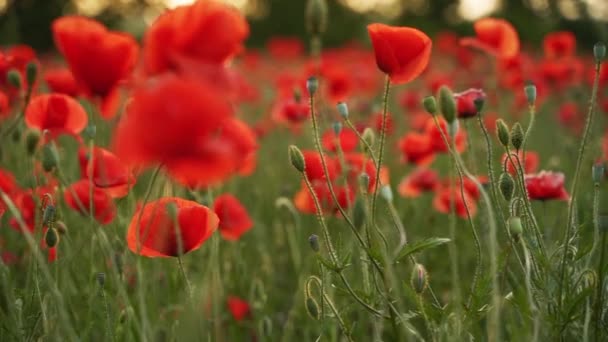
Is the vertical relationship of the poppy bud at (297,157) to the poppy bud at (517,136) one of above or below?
below

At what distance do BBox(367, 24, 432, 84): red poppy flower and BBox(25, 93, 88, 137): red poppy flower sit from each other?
28.6 inches

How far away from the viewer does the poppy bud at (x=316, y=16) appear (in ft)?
5.38

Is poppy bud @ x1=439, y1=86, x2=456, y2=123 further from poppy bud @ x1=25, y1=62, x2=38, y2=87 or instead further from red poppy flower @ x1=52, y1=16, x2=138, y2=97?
poppy bud @ x1=25, y1=62, x2=38, y2=87

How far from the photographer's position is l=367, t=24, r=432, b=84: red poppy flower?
132cm

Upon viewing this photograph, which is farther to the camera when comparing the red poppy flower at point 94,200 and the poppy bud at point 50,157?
the red poppy flower at point 94,200

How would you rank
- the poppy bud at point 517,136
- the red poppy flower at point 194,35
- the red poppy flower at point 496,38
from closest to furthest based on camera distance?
the red poppy flower at point 194,35, the poppy bud at point 517,136, the red poppy flower at point 496,38

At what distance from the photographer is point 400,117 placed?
7168 millimetres

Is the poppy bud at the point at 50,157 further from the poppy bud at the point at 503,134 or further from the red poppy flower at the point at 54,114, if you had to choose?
the poppy bud at the point at 503,134

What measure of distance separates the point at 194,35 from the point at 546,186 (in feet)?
3.60

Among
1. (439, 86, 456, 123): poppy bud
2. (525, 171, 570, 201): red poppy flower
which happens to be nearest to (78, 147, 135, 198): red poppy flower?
(439, 86, 456, 123): poppy bud

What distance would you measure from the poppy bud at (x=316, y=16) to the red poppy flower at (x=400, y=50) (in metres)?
0.32

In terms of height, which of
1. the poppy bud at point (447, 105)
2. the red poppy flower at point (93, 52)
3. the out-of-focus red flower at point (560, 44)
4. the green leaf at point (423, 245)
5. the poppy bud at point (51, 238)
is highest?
the red poppy flower at point (93, 52)

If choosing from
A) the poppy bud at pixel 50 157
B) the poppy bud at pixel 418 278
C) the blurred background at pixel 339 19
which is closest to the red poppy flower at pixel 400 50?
the poppy bud at pixel 418 278

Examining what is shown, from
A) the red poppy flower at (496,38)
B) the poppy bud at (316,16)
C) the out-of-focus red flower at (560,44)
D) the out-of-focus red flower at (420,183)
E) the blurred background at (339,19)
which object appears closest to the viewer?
the poppy bud at (316,16)
